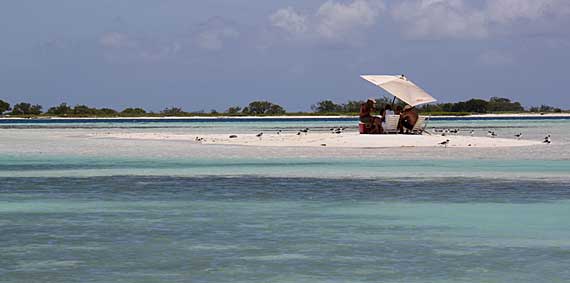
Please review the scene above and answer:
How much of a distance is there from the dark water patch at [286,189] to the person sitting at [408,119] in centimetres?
1897

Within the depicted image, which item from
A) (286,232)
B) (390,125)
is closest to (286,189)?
(286,232)

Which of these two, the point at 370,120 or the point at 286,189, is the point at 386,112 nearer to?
the point at 370,120

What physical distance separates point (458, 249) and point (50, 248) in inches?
203

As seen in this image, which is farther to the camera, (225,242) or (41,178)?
(41,178)

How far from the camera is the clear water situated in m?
11.7

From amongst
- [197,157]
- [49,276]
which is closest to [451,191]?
[49,276]

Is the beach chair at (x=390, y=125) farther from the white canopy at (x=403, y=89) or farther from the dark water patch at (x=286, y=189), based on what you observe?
the dark water patch at (x=286, y=189)

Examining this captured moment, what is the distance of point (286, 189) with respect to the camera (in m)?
21.5

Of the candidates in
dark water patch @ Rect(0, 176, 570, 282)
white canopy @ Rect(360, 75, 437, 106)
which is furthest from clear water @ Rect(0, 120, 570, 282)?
white canopy @ Rect(360, 75, 437, 106)

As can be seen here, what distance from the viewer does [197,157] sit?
34469mm

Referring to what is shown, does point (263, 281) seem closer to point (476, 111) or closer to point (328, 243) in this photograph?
point (328, 243)

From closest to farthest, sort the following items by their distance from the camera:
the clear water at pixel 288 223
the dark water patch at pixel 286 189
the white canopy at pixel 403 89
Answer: the clear water at pixel 288 223 < the dark water patch at pixel 286 189 < the white canopy at pixel 403 89

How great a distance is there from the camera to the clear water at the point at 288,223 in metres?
11.7

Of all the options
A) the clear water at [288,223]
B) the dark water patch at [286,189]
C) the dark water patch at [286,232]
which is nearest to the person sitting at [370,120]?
the clear water at [288,223]
